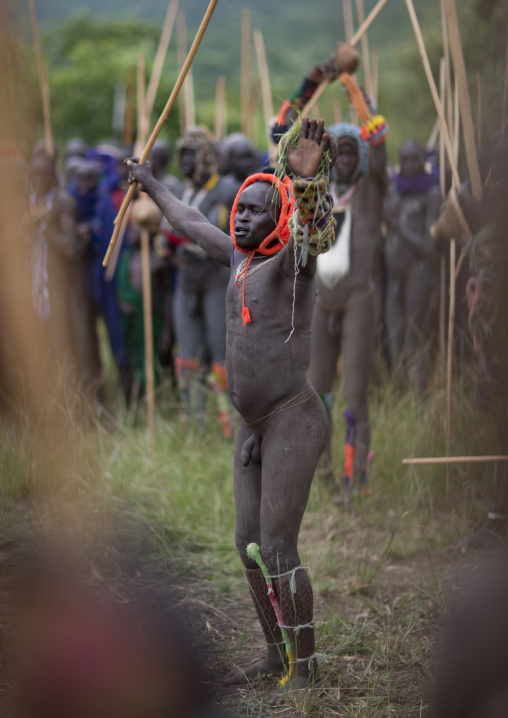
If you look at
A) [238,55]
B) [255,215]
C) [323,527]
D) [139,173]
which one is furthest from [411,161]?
[238,55]

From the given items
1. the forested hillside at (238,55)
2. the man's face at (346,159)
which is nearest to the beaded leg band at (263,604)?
the man's face at (346,159)

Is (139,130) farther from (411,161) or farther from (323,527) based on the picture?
(323,527)

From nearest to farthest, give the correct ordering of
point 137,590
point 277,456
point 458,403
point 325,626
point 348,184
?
point 277,456, point 325,626, point 137,590, point 348,184, point 458,403

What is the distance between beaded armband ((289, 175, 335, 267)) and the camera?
2.62 meters

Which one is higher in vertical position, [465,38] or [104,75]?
[104,75]

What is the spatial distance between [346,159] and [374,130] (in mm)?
226

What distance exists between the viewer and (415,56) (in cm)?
1593

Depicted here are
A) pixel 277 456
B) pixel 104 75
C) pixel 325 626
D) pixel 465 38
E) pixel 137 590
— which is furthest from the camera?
pixel 104 75

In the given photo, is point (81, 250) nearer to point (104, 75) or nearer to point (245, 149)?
point (245, 149)

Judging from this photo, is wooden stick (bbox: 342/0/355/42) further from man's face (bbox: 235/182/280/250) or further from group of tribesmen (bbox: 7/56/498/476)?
man's face (bbox: 235/182/280/250)

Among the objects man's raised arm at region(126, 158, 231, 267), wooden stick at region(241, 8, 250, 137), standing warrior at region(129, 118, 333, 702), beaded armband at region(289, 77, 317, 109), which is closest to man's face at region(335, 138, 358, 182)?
beaded armband at region(289, 77, 317, 109)

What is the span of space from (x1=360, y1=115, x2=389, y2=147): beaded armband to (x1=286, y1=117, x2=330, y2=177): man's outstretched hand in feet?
6.69

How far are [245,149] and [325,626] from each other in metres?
3.82

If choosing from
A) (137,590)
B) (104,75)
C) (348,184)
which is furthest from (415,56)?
(137,590)
